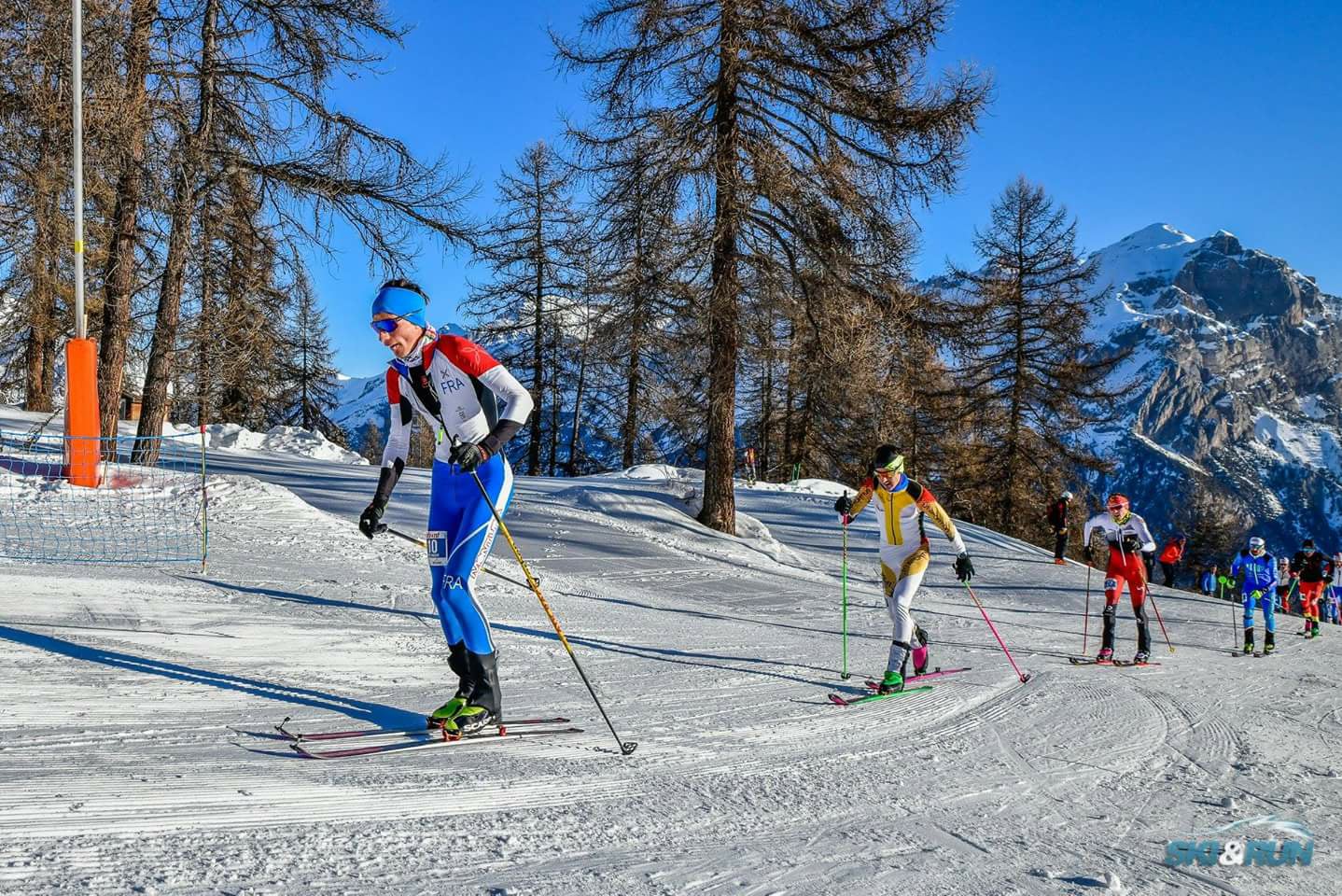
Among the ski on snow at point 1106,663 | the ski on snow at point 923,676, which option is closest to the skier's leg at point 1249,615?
the ski on snow at point 1106,663

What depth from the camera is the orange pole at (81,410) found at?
10.7m

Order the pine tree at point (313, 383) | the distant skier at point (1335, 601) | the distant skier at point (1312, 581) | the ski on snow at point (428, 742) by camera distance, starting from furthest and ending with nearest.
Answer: the pine tree at point (313, 383) < the distant skier at point (1335, 601) < the distant skier at point (1312, 581) < the ski on snow at point (428, 742)

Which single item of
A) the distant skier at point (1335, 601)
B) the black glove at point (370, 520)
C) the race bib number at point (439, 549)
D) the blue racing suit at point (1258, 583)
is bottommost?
the distant skier at point (1335, 601)

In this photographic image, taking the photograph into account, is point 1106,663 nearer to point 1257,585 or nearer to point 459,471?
point 1257,585

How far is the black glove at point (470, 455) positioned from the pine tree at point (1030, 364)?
26623 mm

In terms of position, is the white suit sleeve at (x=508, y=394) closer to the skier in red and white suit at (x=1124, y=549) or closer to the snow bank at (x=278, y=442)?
the skier in red and white suit at (x=1124, y=549)

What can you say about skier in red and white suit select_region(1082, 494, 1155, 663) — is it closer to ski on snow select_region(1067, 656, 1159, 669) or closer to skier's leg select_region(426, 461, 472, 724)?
ski on snow select_region(1067, 656, 1159, 669)

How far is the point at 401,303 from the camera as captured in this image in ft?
16.1

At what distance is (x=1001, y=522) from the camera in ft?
98.7

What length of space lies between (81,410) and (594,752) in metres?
9.50

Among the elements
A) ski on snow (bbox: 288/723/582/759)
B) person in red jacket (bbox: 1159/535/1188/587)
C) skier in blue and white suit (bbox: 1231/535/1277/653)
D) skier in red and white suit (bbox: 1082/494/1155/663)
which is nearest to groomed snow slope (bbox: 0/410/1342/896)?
ski on snow (bbox: 288/723/582/759)

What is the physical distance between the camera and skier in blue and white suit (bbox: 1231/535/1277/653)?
11.6 metres

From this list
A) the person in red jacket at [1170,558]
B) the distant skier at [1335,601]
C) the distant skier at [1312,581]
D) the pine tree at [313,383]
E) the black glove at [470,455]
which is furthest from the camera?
the pine tree at [313,383]

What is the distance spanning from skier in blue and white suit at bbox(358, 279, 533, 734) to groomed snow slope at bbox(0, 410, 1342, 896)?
1.56ft
